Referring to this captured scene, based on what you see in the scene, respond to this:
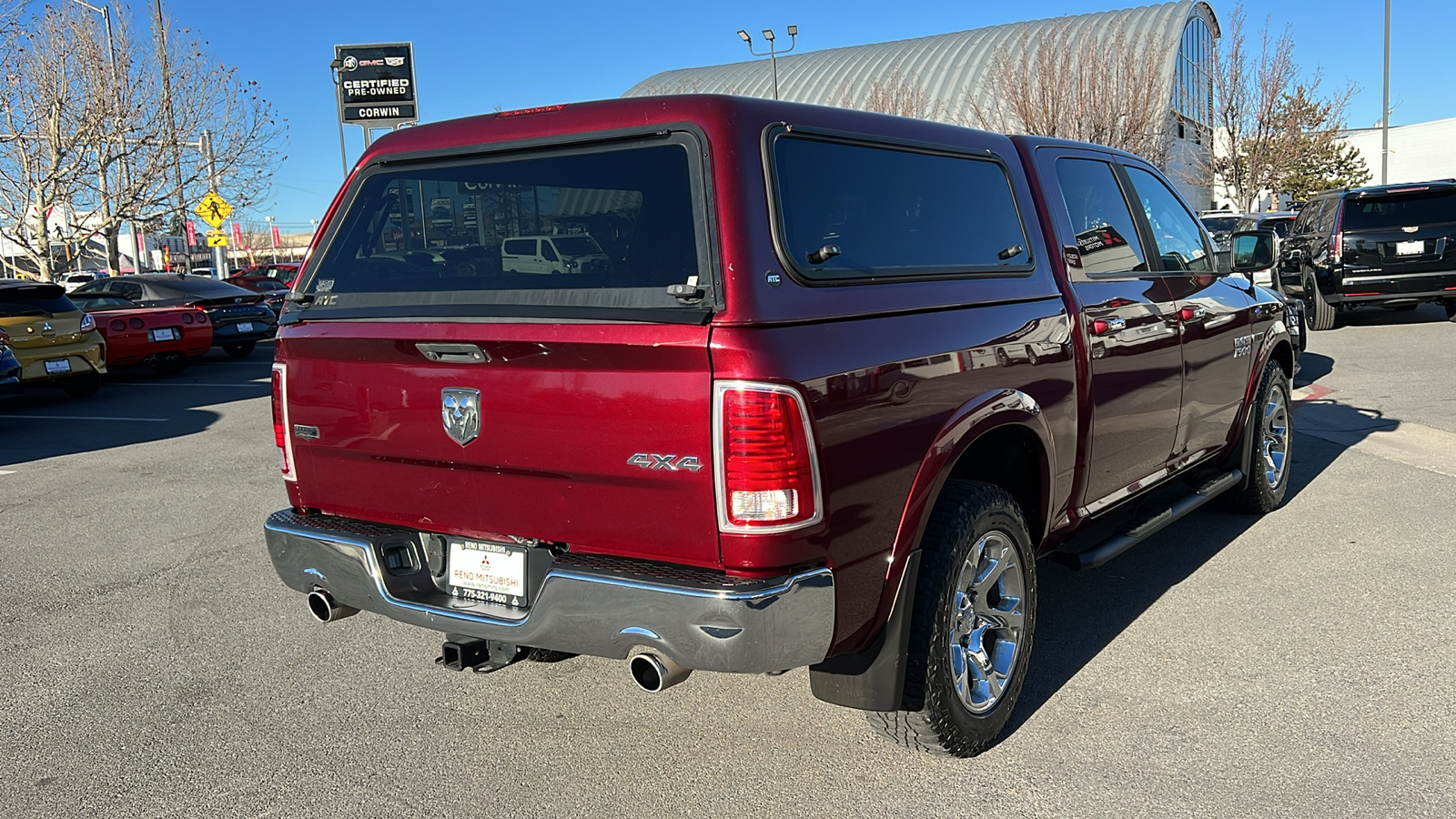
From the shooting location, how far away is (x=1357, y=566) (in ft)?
17.0

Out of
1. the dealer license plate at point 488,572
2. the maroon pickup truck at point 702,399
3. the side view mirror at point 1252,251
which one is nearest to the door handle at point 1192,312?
the side view mirror at point 1252,251

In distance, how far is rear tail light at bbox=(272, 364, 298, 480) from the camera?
3.65m

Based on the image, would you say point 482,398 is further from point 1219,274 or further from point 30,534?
point 30,534

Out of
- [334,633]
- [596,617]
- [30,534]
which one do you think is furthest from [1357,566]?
[30,534]

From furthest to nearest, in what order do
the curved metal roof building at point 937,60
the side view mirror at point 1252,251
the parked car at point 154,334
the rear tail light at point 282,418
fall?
the curved metal roof building at point 937,60
the parked car at point 154,334
the side view mirror at point 1252,251
the rear tail light at point 282,418

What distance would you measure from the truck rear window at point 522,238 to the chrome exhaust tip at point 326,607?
0.88m

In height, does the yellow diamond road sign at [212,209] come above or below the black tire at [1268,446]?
above

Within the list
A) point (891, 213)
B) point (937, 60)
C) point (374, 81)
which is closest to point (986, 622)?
point (891, 213)

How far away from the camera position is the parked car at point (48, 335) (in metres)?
12.5

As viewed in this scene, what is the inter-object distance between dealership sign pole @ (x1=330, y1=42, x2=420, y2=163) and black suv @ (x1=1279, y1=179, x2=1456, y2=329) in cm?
1800

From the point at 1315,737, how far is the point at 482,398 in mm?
2717

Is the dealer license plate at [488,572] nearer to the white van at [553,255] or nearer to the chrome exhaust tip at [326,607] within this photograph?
the chrome exhaust tip at [326,607]

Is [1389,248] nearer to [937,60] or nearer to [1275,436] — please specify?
[1275,436]

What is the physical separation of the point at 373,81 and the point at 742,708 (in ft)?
77.0
